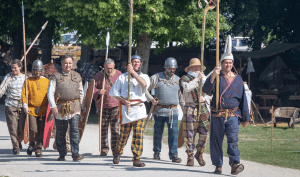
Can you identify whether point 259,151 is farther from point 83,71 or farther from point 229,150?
point 83,71

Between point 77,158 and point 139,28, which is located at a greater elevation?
point 139,28

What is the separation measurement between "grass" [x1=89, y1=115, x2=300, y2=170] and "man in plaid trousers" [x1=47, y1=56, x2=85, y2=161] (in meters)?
2.79

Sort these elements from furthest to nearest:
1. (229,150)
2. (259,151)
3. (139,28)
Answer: (139,28)
(259,151)
(229,150)

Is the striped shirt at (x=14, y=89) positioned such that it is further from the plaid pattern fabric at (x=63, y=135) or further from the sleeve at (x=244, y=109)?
the sleeve at (x=244, y=109)

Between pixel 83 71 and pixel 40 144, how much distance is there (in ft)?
24.5

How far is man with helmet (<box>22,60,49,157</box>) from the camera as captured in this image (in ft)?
26.9

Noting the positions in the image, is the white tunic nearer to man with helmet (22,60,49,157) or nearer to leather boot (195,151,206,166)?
leather boot (195,151,206,166)

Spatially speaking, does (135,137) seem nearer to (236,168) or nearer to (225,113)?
(225,113)

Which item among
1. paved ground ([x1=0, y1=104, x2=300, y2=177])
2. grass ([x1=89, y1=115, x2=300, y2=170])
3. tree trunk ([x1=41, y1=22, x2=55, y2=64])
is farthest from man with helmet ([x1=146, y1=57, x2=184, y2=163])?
tree trunk ([x1=41, y1=22, x2=55, y2=64])

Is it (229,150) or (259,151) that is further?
(259,151)

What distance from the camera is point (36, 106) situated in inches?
325

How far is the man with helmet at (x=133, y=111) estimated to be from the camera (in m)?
7.04

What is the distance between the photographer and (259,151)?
30.6 feet

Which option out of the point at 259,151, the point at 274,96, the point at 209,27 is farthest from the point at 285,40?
the point at 259,151
